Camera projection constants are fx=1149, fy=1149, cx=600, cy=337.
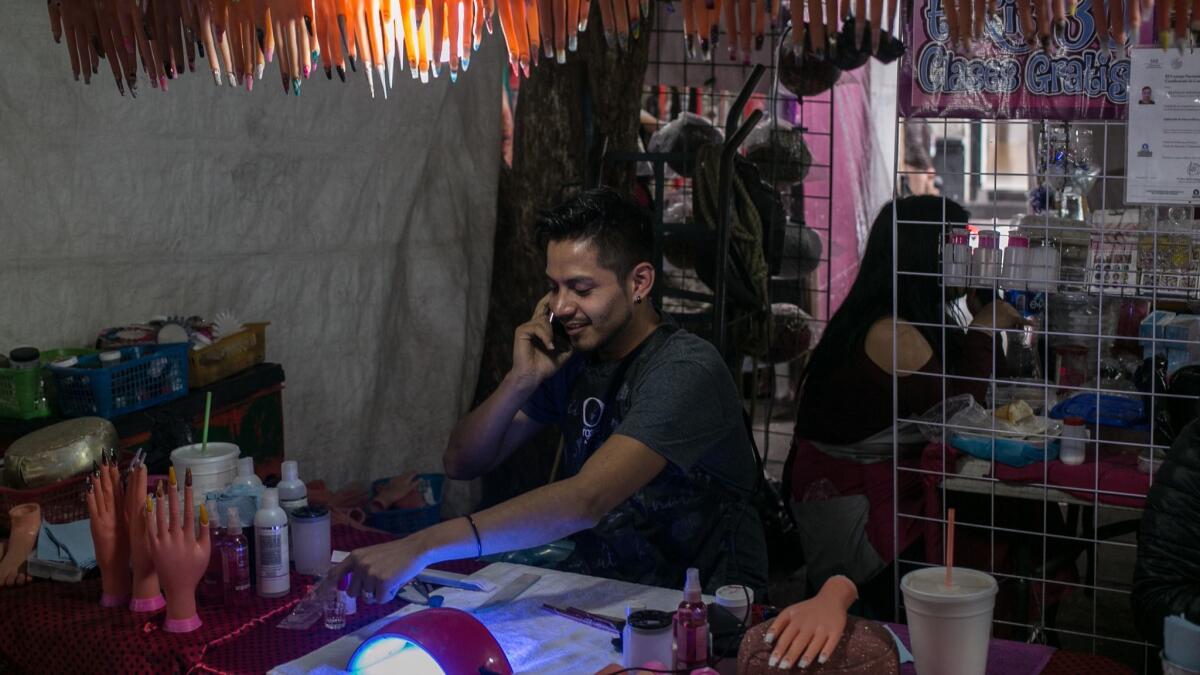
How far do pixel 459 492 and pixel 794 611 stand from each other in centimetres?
311

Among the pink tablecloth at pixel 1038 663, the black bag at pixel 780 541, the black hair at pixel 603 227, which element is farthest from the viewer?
the black bag at pixel 780 541

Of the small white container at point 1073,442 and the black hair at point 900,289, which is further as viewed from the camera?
the black hair at point 900,289

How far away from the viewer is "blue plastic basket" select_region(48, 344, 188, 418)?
2904 millimetres

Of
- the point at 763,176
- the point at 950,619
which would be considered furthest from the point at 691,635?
the point at 763,176

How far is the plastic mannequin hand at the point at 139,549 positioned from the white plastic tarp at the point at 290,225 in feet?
3.52

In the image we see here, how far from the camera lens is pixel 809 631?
1.70 meters

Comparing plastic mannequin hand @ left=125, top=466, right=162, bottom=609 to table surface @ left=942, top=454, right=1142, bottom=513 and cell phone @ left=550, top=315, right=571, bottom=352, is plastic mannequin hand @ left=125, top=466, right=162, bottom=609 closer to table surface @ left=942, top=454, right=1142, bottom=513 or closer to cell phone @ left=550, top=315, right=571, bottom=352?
cell phone @ left=550, top=315, right=571, bottom=352

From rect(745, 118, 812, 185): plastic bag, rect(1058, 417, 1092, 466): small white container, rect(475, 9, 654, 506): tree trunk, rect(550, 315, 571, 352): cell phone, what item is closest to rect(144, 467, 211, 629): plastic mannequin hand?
rect(550, 315, 571, 352): cell phone

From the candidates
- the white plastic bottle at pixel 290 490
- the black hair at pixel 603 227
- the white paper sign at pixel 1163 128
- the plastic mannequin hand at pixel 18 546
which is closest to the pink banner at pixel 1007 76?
the white paper sign at pixel 1163 128

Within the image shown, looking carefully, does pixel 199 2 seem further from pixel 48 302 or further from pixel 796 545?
pixel 796 545

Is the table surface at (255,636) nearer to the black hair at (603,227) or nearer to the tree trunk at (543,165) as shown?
the black hair at (603,227)

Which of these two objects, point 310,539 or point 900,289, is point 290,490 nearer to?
point 310,539

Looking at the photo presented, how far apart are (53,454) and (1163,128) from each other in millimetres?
2658

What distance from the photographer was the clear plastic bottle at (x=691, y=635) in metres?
1.87
